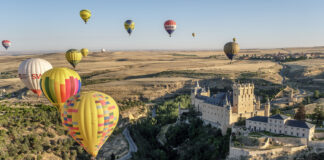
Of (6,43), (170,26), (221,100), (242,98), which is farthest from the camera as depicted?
(6,43)

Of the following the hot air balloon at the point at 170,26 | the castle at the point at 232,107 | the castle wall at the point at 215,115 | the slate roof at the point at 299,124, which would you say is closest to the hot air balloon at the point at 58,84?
the castle wall at the point at 215,115

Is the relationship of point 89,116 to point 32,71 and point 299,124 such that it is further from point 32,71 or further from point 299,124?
point 299,124

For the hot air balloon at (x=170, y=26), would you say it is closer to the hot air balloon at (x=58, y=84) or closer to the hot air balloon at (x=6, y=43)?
the hot air balloon at (x=58, y=84)

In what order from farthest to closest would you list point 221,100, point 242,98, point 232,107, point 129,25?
point 129,25 < point 221,100 < point 232,107 < point 242,98

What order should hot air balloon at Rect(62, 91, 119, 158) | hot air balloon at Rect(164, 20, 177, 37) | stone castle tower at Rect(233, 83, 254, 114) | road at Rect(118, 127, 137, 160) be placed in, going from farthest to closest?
hot air balloon at Rect(164, 20, 177, 37) → road at Rect(118, 127, 137, 160) → stone castle tower at Rect(233, 83, 254, 114) → hot air balloon at Rect(62, 91, 119, 158)

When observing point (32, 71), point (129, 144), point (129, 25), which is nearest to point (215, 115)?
point (129, 144)

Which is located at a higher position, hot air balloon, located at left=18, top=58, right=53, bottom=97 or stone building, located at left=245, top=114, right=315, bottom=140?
hot air balloon, located at left=18, top=58, right=53, bottom=97

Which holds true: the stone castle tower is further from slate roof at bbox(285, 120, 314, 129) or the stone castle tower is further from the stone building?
slate roof at bbox(285, 120, 314, 129)

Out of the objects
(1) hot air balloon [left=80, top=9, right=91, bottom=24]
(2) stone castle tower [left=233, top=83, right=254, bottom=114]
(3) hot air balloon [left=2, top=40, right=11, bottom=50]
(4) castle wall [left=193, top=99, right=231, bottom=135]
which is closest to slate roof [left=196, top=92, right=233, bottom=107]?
(4) castle wall [left=193, top=99, right=231, bottom=135]
